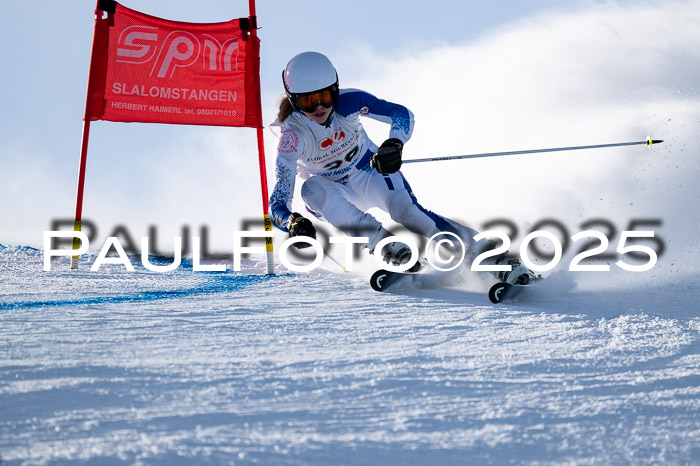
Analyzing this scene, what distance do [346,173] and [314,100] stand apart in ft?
2.11

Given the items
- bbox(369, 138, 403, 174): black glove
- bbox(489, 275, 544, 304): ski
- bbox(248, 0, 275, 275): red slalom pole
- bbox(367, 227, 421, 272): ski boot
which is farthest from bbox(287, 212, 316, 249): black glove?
bbox(248, 0, 275, 275): red slalom pole

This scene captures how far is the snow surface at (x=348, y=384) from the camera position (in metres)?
1.56

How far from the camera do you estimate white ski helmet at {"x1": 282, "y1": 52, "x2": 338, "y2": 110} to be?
A: 426 cm

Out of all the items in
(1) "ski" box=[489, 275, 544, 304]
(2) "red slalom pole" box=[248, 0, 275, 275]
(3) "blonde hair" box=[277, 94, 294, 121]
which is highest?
(2) "red slalom pole" box=[248, 0, 275, 275]

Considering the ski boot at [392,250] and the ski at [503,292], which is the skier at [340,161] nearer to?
the ski boot at [392,250]

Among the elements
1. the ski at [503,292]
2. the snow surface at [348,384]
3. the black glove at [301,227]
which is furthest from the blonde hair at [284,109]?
the ski at [503,292]

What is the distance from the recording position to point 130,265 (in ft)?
19.9

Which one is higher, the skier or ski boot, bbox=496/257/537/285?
the skier

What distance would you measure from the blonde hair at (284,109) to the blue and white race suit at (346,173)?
0.03 meters

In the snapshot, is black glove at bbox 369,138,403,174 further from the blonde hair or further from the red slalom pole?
the red slalom pole

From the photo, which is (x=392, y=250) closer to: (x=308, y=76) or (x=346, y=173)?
(x=346, y=173)

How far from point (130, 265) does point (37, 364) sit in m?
4.03

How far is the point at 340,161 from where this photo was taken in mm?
4672

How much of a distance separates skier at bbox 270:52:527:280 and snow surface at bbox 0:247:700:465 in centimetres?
86
